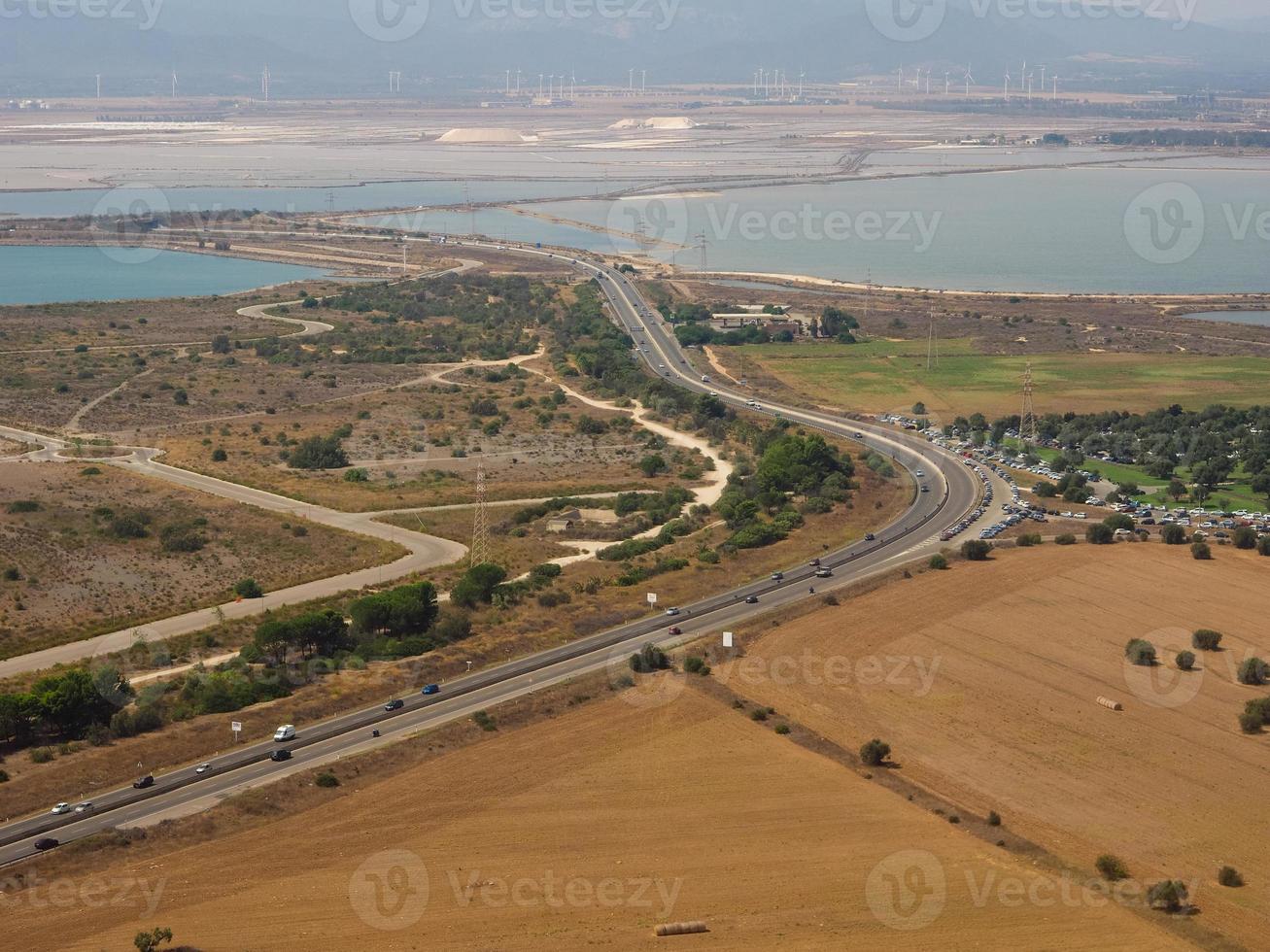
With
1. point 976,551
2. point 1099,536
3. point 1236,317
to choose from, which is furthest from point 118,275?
point 1099,536

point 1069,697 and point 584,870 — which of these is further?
point 1069,697

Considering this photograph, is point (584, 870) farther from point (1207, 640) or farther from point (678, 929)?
point (1207, 640)

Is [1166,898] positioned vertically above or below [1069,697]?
below

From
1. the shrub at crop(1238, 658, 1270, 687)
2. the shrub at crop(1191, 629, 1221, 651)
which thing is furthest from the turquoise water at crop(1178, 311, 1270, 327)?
the shrub at crop(1238, 658, 1270, 687)

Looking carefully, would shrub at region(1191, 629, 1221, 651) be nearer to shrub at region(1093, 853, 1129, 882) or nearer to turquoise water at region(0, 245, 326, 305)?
shrub at region(1093, 853, 1129, 882)

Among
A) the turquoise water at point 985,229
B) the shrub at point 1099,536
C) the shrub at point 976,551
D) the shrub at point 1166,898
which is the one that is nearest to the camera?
the shrub at point 1166,898

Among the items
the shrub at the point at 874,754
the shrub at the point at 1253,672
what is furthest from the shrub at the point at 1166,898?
the shrub at the point at 1253,672

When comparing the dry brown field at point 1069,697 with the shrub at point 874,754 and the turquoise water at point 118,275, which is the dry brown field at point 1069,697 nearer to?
the shrub at point 874,754
